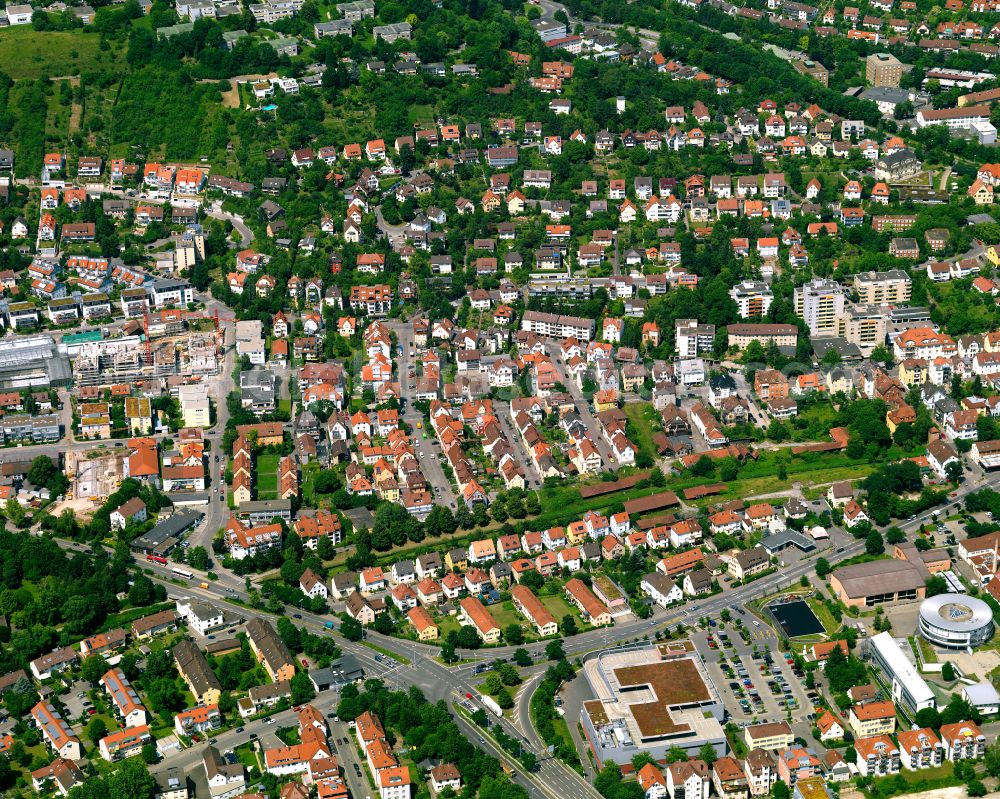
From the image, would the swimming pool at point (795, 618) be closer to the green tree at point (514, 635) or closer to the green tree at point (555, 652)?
the green tree at point (555, 652)

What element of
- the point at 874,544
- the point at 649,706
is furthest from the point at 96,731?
the point at 874,544

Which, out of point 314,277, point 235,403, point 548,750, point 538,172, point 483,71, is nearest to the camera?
point 548,750

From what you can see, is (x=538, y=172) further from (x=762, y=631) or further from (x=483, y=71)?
(x=762, y=631)

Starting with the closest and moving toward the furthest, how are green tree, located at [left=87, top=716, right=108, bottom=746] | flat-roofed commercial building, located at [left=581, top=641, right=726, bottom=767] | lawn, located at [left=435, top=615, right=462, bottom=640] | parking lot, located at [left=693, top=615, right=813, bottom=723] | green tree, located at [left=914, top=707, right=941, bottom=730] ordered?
flat-roofed commercial building, located at [left=581, top=641, right=726, bottom=767]
green tree, located at [left=914, top=707, right=941, bottom=730]
green tree, located at [left=87, top=716, right=108, bottom=746]
parking lot, located at [left=693, top=615, right=813, bottom=723]
lawn, located at [left=435, top=615, right=462, bottom=640]

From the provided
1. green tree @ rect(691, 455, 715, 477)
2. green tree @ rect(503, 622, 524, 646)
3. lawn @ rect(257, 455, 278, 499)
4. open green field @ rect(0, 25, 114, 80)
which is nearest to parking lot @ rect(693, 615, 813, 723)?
green tree @ rect(503, 622, 524, 646)

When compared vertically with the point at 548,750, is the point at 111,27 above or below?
above

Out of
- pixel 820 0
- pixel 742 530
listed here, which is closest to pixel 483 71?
pixel 820 0

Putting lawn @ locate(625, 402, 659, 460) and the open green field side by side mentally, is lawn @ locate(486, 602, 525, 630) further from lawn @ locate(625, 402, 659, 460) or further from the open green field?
the open green field
